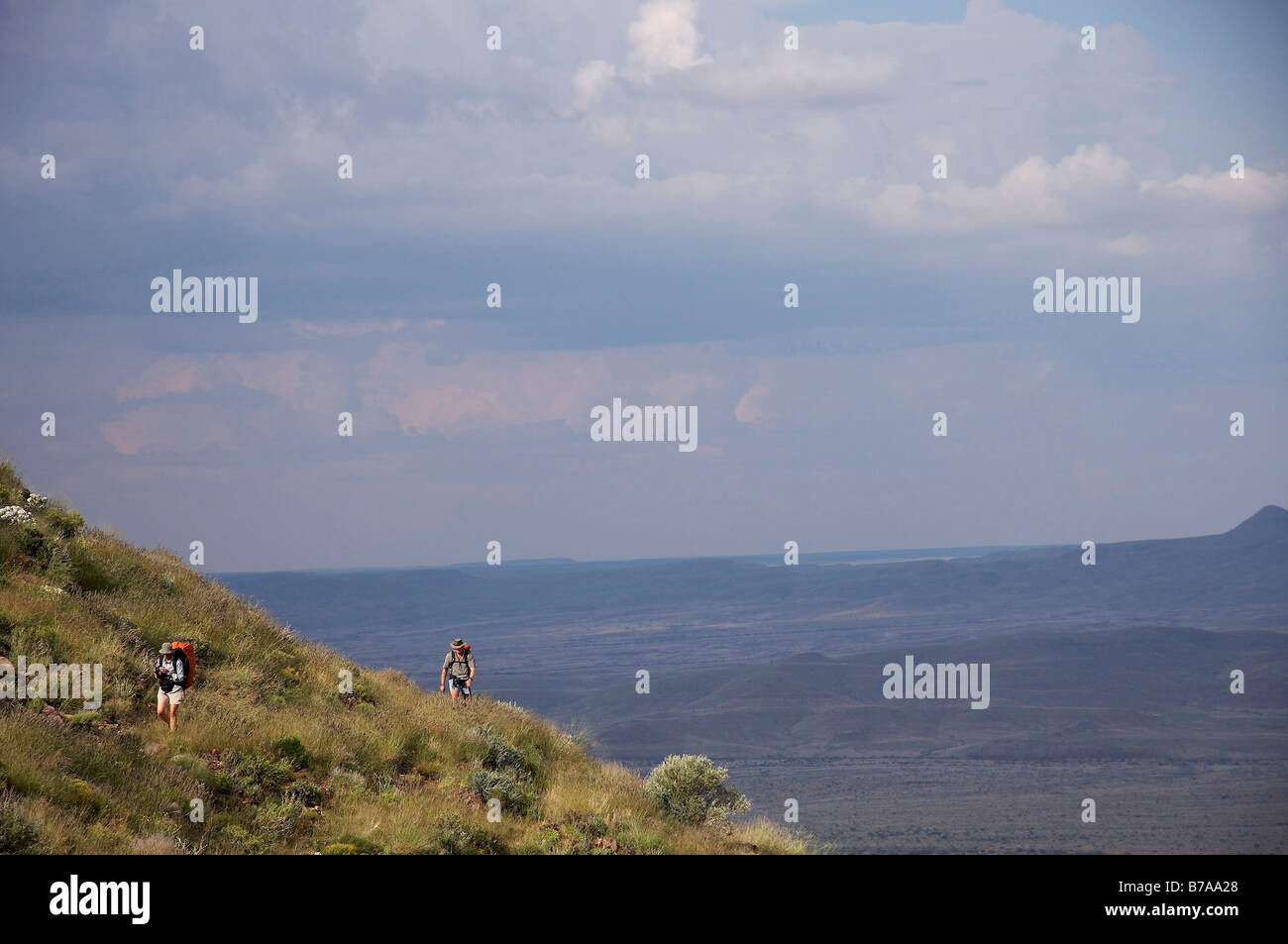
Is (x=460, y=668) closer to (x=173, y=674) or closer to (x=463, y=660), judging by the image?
(x=463, y=660)

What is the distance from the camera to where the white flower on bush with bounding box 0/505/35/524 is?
19.0 metres

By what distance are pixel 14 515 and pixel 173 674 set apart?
6.52 metres

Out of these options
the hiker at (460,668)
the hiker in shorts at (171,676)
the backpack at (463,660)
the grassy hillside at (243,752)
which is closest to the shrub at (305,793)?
the grassy hillside at (243,752)

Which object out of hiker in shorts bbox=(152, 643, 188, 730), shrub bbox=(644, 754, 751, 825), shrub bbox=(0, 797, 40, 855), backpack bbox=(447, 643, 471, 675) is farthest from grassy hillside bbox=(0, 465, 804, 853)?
backpack bbox=(447, 643, 471, 675)

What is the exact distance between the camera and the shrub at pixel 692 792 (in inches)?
858

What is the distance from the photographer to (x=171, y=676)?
14945 millimetres

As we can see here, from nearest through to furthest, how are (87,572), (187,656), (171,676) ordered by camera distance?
(171,676) → (187,656) → (87,572)

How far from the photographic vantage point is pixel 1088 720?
187500 millimetres

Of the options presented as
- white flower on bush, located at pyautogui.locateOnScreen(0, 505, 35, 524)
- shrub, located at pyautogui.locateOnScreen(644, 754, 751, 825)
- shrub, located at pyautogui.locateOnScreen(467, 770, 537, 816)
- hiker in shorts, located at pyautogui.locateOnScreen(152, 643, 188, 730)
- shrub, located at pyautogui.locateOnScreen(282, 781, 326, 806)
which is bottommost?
shrub, located at pyautogui.locateOnScreen(644, 754, 751, 825)

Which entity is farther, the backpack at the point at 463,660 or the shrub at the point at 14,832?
the backpack at the point at 463,660

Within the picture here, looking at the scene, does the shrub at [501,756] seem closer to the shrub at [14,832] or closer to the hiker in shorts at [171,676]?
the hiker in shorts at [171,676]

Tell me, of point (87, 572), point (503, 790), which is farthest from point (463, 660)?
point (87, 572)

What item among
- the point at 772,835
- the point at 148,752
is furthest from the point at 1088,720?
the point at 148,752

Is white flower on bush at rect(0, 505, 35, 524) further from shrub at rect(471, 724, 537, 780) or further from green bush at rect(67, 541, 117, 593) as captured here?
shrub at rect(471, 724, 537, 780)
